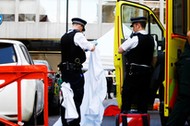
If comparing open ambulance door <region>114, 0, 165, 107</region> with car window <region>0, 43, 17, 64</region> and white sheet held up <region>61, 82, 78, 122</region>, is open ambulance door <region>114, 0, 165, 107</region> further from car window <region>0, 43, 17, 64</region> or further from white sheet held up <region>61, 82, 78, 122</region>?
car window <region>0, 43, 17, 64</region>

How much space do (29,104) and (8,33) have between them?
33.7 m

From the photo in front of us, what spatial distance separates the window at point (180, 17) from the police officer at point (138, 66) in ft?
2.50

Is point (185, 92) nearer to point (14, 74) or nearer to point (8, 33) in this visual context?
point (14, 74)

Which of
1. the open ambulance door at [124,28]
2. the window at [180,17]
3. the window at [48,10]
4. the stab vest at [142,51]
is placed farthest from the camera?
the window at [48,10]

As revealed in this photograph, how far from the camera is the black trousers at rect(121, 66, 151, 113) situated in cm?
768

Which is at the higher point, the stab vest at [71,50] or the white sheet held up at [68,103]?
the stab vest at [71,50]

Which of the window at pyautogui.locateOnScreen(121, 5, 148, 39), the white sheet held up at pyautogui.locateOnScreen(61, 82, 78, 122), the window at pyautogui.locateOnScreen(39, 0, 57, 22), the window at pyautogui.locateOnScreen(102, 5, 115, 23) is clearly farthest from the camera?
the window at pyautogui.locateOnScreen(102, 5, 115, 23)

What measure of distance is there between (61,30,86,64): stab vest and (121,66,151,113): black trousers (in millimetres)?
860

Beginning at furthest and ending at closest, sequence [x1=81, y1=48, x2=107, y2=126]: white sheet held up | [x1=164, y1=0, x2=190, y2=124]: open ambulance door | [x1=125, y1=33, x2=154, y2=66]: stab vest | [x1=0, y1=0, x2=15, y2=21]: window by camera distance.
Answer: [x1=0, y1=0, x2=15, y2=21]: window → [x1=81, y1=48, x2=107, y2=126]: white sheet held up → [x1=125, y1=33, x2=154, y2=66]: stab vest → [x1=164, y1=0, x2=190, y2=124]: open ambulance door

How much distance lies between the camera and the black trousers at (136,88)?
25.2ft

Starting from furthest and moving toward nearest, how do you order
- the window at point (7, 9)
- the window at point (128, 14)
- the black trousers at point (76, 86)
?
the window at point (7, 9) → the window at point (128, 14) → the black trousers at point (76, 86)

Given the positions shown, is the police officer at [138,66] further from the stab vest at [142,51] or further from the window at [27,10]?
the window at [27,10]

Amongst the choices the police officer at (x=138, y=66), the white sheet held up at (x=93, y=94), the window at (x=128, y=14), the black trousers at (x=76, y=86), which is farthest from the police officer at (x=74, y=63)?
the window at (x=128, y=14)

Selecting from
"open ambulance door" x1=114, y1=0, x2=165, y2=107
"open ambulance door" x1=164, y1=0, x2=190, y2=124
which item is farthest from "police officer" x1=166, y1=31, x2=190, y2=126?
"open ambulance door" x1=114, y1=0, x2=165, y2=107
